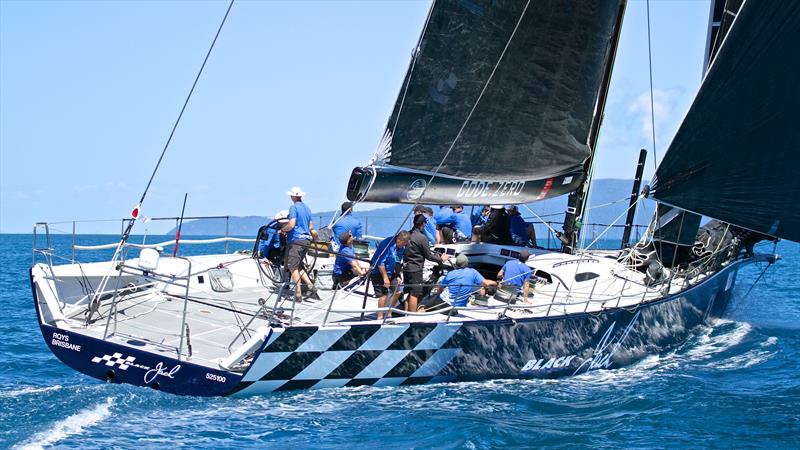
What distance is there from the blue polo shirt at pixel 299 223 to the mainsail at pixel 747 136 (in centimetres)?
511

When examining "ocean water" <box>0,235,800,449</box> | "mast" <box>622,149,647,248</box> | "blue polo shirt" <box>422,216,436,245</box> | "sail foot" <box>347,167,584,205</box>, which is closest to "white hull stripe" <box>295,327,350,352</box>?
"ocean water" <box>0,235,800,449</box>

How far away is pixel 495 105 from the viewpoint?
13203 millimetres

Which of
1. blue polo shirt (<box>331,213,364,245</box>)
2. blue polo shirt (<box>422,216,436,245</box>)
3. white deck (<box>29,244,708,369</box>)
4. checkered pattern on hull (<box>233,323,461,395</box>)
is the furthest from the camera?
blue polo shirt (<box>422,216,436,245</box>)

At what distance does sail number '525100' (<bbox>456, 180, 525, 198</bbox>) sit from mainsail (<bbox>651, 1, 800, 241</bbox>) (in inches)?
80.4

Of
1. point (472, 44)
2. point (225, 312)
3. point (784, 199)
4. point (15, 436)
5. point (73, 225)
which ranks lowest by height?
point (15, 436)

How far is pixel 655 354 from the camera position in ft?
46.4

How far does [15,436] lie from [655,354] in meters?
9.41

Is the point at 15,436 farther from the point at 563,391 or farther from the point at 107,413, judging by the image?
the point at 563,391

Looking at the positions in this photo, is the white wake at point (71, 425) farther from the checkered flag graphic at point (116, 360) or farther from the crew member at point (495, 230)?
the crew member at point (495, 230)

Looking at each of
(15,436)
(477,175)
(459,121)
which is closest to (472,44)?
(459,121)

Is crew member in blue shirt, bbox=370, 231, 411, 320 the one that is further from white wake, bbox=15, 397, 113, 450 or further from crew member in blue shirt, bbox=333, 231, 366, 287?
white wake, bbox=15, 397, 113, 450

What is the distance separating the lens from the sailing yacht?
34.3 feet

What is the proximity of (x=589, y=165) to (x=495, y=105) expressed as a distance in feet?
8.47

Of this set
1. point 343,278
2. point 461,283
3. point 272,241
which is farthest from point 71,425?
point 272,241
